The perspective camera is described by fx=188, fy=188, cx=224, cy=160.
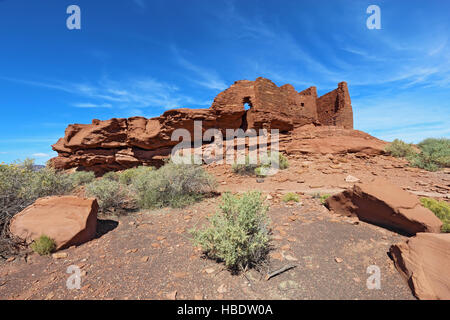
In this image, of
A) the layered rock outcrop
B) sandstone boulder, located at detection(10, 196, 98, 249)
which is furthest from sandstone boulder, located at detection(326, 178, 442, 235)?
the layered rock outcrop

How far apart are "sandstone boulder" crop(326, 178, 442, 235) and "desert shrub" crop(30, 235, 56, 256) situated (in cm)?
567

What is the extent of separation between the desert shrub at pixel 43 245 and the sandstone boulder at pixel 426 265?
17.0 feet

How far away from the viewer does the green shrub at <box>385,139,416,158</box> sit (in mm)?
9758

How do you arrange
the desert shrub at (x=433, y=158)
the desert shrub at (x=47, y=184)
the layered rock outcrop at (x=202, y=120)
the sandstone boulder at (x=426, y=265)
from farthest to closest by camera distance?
1. the layered rock outcrop at (x=202, y=120)
2. the desert shrub at (x=433, y=158)
3. the desert shrub at (x=47, y=184)
4. the sandstone boulder at (x=426, y=265)

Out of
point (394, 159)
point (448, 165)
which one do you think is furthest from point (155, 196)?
point (448, 165)

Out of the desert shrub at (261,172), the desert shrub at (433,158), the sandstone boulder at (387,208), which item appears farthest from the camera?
the desert shrub at (261,172)

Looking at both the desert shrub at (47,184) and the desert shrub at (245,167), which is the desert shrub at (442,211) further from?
the desert shrub at (47,184)

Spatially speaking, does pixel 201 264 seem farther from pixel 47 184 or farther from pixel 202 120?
pixel 202 120

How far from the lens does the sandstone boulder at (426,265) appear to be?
74.0 inches

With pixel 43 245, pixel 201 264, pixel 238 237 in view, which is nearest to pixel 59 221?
pixel 43 245

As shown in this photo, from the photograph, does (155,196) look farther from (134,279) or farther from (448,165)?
(448,165)

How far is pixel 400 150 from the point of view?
388 inches

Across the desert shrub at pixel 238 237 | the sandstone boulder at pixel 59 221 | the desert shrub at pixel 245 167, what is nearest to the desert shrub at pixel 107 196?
the sandstone boulder at pixel 59 221
